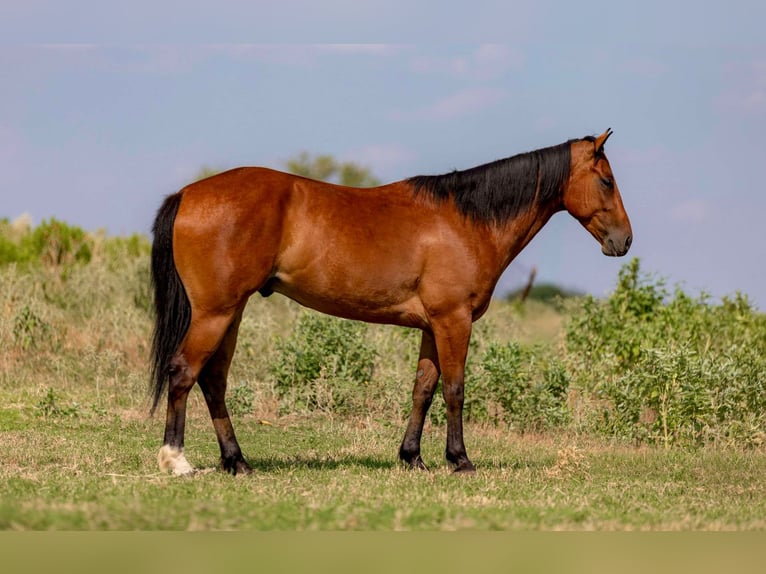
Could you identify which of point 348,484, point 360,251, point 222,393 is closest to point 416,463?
point 348,484

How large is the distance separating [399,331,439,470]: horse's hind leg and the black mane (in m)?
1.09

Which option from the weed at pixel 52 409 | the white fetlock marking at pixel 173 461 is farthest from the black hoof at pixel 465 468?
the weed at pixel 52 409

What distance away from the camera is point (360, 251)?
705 cm

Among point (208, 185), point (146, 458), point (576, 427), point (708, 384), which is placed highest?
point (208, 185)

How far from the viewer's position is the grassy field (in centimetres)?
550

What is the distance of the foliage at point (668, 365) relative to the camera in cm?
1028

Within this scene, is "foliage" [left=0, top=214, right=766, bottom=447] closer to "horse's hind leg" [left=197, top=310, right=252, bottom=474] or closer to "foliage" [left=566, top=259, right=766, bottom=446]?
"foliage" [left=566, top=259, right=766, bottom=446]

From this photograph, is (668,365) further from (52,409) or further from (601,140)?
(52,409)

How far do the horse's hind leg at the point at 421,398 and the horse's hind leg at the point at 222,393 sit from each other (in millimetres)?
1326

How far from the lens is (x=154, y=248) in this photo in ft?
23.1

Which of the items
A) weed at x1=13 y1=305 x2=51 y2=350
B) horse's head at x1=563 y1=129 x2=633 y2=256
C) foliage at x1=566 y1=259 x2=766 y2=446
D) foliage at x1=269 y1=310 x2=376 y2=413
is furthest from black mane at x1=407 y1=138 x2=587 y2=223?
weed at x1=13 y1=305 x2=51 y2=350

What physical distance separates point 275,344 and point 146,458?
517 centimetres

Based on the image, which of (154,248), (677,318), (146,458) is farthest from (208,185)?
(677,318)

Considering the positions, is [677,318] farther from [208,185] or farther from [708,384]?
[208,185]
